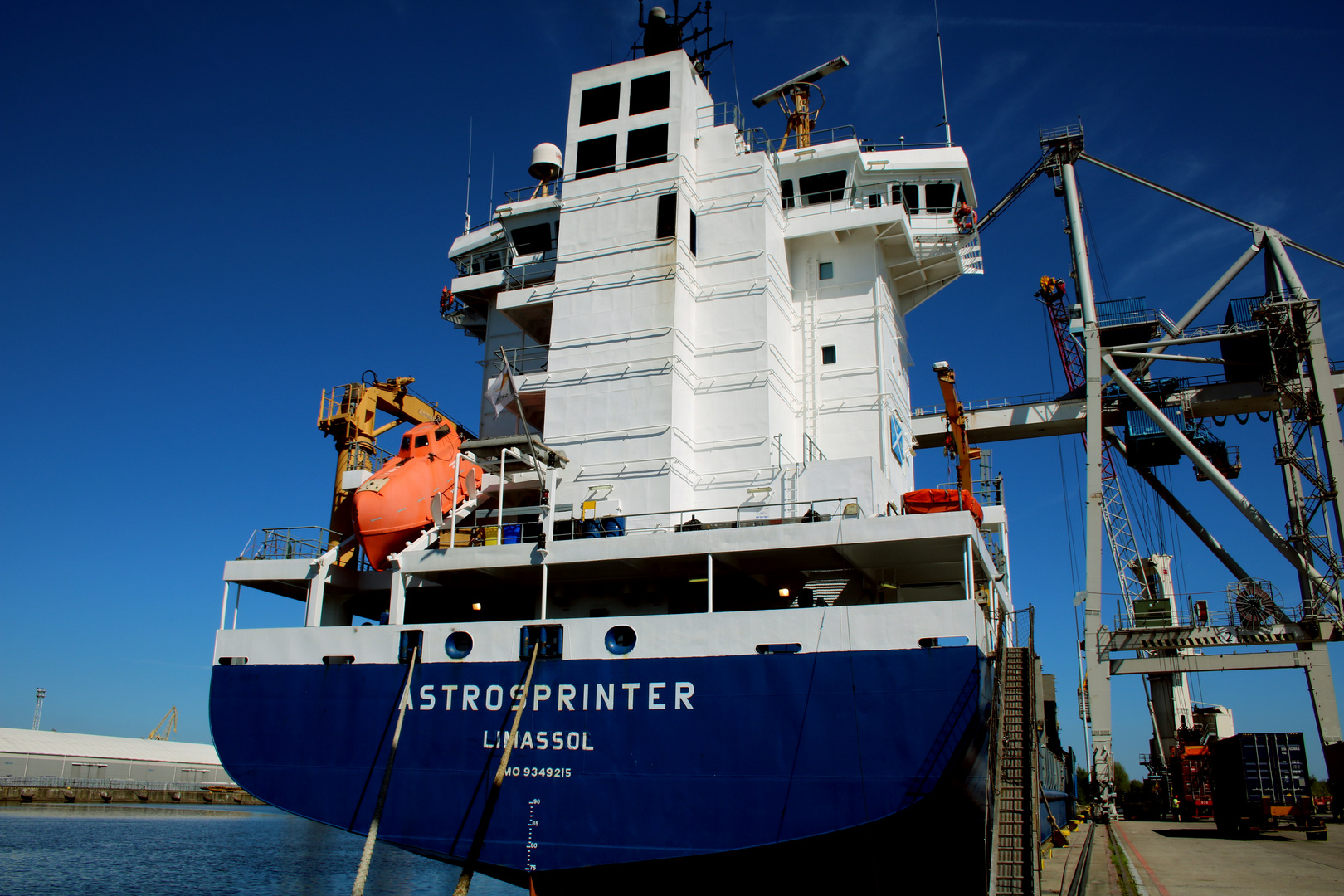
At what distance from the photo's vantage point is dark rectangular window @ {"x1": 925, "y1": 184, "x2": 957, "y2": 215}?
23078 millimetres

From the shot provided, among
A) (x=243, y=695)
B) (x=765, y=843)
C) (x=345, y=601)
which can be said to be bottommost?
(x=765, y=843)

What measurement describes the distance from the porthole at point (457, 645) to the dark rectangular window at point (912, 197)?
52.2 feet

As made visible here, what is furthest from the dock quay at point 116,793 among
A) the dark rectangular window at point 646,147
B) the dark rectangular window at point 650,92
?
the dark rectangular window at point 650,92

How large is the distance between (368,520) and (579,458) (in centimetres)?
391

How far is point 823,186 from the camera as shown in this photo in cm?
2036

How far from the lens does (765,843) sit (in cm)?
1146

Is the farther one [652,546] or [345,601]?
[345,601]

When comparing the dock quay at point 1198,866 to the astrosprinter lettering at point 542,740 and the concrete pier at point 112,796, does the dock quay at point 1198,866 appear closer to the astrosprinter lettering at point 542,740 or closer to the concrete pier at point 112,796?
the astrosprinter lettering at point 542,740

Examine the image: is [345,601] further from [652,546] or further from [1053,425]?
[1053,425]

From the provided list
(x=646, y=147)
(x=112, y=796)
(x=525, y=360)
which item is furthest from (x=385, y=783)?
(x=112, y=796)

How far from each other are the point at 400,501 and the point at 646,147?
8.81m

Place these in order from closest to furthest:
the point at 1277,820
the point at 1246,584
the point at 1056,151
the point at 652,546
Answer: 1. the point at 652,546
2. the point at 1277,820
3. the point at 1246,584
4. the point at 1056,151

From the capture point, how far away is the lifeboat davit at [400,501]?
16.1 m

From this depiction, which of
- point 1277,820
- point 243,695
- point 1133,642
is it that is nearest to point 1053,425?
point 1133,642
